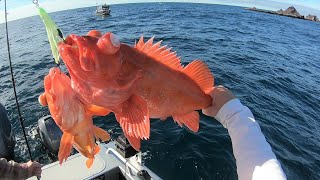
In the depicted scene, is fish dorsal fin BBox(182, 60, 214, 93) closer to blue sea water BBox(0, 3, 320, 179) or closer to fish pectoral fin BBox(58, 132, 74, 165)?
fish pectoral fin BBox(58, 132, 74, 165)

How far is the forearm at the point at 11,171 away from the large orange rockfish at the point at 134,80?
260 centimetres

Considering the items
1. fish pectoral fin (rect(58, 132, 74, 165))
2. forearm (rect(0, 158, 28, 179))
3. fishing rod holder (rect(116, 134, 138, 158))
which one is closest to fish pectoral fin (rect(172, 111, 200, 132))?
fish pectoral fin (rect(58, 132, 74, 165))

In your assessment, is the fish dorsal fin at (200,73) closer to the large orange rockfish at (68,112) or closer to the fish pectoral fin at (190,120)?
the fish pectoral fin at (190,120)

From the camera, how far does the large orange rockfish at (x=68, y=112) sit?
1.57 meters

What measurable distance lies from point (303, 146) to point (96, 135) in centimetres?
988

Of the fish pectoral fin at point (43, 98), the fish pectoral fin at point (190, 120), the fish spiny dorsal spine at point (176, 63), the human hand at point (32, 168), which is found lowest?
the human hand at point (32, 168)

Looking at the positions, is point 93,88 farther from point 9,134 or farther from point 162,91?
point 9,134

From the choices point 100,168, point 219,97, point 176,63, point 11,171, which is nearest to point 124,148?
point 100,168

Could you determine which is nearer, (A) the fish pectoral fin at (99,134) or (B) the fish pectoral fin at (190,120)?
A: (A) the fish pectoral fin at (99,134)

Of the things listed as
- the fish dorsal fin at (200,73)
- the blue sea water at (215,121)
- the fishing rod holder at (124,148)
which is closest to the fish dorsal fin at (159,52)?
the fish dorsal fin at (200,73)

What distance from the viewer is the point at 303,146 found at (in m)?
9.85

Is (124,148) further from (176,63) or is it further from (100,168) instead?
(176,63)

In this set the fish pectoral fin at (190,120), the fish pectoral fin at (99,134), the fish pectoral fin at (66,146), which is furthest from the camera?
the fish pectoral fin at (190,120)

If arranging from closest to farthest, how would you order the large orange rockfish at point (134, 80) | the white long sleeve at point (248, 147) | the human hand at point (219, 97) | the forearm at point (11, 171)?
the large orange rockfish at point (134, 80) < the white long sleeve at point (248, 147) < the human hand at point (219, 97) < the forearm at point (11, 171)
